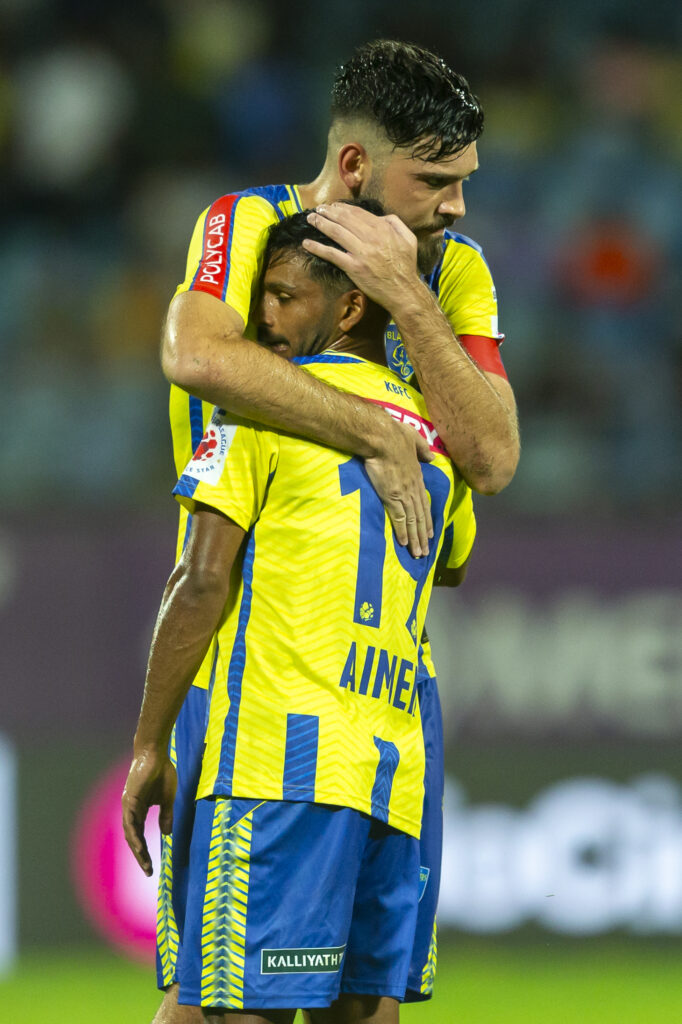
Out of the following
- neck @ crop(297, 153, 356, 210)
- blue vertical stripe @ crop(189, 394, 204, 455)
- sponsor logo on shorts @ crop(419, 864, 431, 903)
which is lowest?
sponsor logo on shorts @ crop(419, 864, 431, 903)

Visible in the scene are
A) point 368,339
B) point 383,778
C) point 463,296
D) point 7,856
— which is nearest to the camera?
point 383,778

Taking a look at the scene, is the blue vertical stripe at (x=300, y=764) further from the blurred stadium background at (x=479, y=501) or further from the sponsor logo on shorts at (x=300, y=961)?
the blurred stadium background at (x=479, y=501)

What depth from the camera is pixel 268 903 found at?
2564mm

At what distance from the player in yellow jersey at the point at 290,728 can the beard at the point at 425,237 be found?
383 mm

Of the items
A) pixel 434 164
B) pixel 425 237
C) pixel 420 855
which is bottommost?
pixel 420 855

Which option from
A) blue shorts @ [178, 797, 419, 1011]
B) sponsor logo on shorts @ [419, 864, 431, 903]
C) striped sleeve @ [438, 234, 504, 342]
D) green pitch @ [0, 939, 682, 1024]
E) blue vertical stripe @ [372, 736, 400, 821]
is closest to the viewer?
blue shorts @ [178, 797, 419, 1011]

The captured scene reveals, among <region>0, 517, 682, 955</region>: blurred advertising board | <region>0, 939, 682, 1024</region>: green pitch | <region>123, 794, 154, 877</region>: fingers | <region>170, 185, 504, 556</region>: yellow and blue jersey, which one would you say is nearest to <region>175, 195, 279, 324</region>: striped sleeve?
<region>170, 185, 504, 556</region>: yellow and blue jersey

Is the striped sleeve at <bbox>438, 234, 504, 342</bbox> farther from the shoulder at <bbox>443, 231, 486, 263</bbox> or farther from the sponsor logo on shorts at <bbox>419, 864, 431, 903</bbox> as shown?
the sponsor logo on shorts at <bbox>419, 864, 431, 903</bbox>

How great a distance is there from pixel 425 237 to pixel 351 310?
13.7 inches

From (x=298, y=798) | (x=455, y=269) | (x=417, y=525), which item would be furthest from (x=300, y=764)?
(x=455, y=269)

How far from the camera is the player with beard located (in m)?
2.71

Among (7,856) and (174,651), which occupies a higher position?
(174,651)

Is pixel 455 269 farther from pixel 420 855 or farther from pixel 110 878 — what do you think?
pixel 110 878

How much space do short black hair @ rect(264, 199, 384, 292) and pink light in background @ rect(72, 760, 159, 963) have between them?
3739 mm
